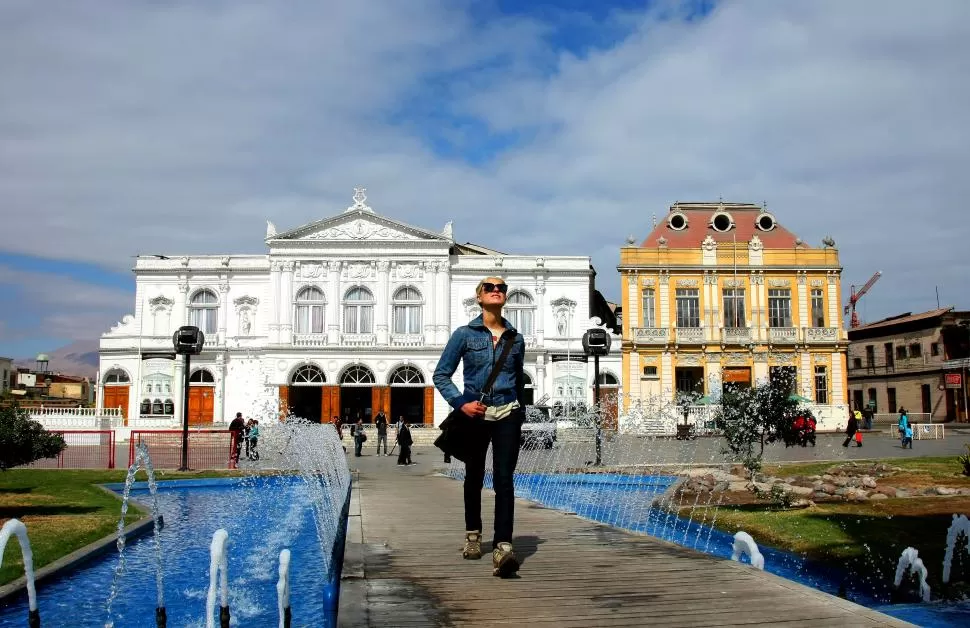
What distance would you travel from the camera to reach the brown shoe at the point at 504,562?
5848mm

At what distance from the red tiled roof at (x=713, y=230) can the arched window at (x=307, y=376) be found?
20414 millimetres

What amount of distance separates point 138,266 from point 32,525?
40.7 meters

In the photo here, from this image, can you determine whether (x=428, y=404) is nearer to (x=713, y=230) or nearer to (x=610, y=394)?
(x=610, y=394)

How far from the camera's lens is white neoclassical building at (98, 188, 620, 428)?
155 feet

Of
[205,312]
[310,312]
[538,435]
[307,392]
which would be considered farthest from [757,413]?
[205,312]

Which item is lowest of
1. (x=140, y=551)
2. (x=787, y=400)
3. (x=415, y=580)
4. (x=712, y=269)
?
(x=140, y=551)

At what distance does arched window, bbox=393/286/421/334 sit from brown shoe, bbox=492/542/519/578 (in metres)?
42.6

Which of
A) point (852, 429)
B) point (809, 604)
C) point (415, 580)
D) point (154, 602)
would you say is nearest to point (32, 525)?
point (154, 602)

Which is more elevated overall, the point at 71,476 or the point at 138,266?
the point at 138,266

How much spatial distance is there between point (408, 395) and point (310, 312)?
780 cm

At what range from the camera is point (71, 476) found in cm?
2025

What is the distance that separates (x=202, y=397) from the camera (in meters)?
48.1

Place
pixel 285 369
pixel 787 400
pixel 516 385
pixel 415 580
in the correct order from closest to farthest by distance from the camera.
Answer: pixel 415 580, pixel 516 385, pixel 787 400, pixel 285 369

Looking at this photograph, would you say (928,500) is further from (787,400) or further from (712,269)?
(712,269)
